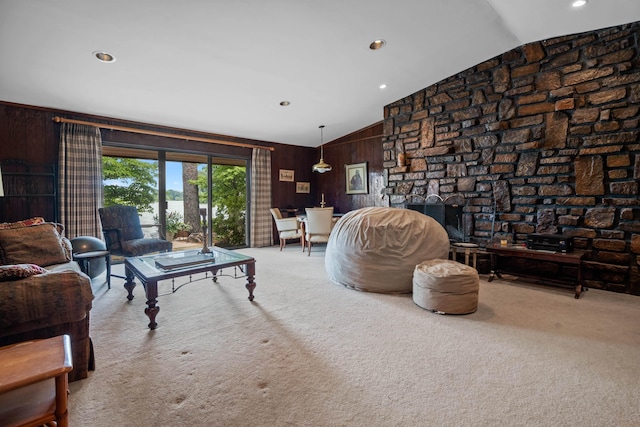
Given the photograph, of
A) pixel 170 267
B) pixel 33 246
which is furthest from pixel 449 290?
pixel 33 246

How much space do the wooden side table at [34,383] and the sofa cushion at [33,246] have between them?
185 centimetres

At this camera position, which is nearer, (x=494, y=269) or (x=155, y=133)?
(x=494, y=269)

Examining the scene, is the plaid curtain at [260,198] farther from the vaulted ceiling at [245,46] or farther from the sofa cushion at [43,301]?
the sofa cushion at [43,301]

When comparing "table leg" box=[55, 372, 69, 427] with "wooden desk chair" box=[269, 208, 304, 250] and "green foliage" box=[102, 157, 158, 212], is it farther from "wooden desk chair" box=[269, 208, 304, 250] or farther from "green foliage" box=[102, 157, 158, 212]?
"wooden desk chair" box=[269, 208, 304, 250]

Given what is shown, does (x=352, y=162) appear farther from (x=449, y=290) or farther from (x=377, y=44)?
(x=449, y=290)

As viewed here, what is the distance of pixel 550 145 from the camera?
11.8 ft

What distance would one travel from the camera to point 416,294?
279 cm

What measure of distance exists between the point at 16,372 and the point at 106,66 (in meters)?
3.34

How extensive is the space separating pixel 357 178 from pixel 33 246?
17.0 ft

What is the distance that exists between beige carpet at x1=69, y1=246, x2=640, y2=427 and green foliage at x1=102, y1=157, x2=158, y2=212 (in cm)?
231

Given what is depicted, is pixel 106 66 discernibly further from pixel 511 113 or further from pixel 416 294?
pixel 511 113

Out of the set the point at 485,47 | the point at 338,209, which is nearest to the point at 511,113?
the point at 485,47


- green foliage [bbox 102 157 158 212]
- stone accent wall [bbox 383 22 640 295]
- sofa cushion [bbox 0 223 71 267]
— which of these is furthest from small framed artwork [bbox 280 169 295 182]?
sofa cushion [bbox 0 223 71 267]

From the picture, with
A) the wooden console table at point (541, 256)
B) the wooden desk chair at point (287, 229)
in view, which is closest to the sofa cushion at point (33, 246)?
the wooden desk chair at point (287, 229)
